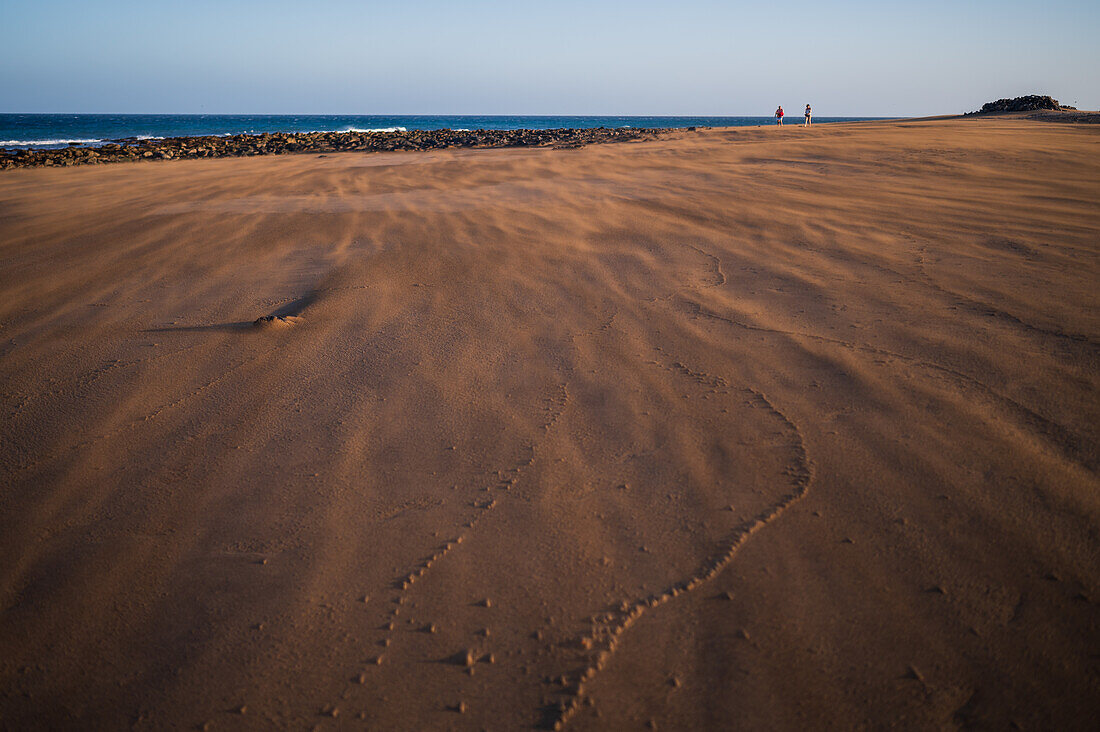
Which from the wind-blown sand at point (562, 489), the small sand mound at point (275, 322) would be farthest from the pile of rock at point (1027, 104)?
the small sand mound at point (275, 322)

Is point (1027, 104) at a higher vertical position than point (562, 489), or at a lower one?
higher

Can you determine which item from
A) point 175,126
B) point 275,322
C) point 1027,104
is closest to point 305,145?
point 275,322

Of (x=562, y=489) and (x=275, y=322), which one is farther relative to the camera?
(x=275, y=322)

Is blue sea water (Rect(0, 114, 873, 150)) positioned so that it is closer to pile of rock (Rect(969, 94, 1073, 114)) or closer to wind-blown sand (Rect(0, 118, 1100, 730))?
pile of rock (Rect(969, 94, 1073, 114))

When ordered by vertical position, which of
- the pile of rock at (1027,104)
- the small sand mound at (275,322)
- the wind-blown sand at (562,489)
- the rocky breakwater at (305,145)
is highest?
the pile of rock at (1027,104)

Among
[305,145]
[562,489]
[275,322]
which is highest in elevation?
[305,145]

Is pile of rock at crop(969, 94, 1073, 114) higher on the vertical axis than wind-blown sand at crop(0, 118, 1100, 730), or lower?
higher

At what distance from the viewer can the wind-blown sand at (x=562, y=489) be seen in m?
1.18

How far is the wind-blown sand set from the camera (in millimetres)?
1183

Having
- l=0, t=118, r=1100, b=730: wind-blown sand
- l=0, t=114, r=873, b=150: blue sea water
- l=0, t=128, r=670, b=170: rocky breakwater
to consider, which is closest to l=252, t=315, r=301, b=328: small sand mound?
l=0, t=118, r=1100, b=730: wind-blown sand

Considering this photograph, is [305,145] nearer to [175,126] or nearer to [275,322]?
[275,322]

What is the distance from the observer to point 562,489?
1.73 meters

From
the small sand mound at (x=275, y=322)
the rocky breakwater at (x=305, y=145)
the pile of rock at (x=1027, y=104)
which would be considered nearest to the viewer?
the small sand mound at (x=275, y=322)

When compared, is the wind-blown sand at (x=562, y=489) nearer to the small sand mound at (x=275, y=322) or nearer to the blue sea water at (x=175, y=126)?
the small sand mound at (x=275, y=322)
